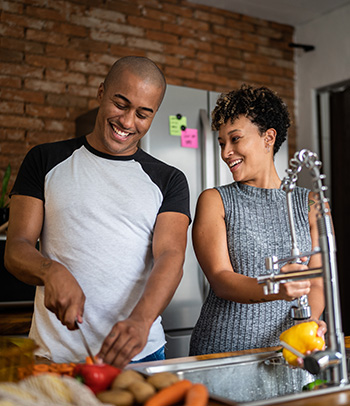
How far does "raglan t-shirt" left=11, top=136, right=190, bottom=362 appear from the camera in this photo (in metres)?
1.36

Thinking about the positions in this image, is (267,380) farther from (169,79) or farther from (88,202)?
(169,79)

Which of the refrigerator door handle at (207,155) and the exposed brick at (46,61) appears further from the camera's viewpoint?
the exposed brick at (46,61)

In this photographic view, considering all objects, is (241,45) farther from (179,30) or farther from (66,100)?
(66,100)

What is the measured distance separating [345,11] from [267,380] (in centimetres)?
306

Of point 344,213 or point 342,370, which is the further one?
point 344,213

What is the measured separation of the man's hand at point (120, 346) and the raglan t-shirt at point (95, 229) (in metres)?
0.30

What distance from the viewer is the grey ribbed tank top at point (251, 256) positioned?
1552mm

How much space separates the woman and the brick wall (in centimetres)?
159

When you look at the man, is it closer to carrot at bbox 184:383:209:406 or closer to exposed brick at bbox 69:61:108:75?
carrot at bbox 184:383:209:406

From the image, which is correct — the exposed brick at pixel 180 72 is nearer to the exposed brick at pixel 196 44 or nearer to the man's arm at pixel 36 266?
the exposed brick at pixel 196 44

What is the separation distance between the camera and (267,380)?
4.07 ft

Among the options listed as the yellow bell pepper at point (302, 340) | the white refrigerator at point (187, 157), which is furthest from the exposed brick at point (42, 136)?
A: the yellow bell pepper at point (302, 340)

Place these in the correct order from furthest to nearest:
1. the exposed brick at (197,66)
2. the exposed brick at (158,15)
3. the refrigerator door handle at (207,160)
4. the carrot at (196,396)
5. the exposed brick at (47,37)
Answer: the exposed brick at (197,66), the exposed brick at (158,15), the exposed brick at (47,37), the refrigerator door handle at (207,160), the carrot at (196,396)

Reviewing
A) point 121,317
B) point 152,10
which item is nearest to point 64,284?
point 121,317
